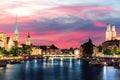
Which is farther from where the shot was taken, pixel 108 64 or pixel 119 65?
pixel 108 64

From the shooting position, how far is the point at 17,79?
84.6m

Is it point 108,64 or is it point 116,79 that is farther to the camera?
point 108,64

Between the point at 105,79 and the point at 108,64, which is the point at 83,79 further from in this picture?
the point at 108,64

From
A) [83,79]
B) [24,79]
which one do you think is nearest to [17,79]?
[24,79]

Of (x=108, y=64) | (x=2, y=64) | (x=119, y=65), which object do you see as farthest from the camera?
(x=108, y=64)

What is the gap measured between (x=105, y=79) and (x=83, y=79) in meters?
4.63

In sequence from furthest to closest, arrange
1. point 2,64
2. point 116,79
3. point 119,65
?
point 2,64 → point 119,65 → point 116,79

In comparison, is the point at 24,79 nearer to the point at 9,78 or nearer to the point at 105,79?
the point at 9,78

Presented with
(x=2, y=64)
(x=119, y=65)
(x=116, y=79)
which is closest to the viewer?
(x=116, y=79)

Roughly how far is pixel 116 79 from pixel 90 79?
18.2ft

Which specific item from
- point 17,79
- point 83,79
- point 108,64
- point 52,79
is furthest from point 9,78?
point 108,64

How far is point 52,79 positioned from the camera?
86562 millimetres

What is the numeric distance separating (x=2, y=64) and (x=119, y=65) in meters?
39.3

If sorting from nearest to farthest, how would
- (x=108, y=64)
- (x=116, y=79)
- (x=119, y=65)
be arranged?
(x=116, y=79) → (x=119, y=65) → (x=108, y=64)
